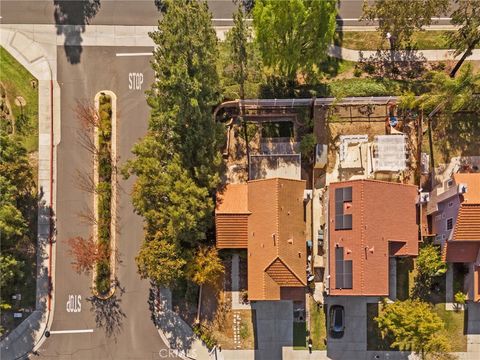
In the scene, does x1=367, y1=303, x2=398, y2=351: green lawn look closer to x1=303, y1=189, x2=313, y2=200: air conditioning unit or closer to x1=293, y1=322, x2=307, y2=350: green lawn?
x1=293, y1=322, x2=307, y2=350: green lawn

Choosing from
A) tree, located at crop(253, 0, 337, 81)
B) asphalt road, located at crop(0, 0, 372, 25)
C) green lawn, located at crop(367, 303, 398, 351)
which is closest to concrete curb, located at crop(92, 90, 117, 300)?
asphalt road, located at crop(0, 0, 372, 25)

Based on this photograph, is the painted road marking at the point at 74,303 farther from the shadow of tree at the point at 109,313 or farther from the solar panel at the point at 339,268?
the solar panel at the point at 339,268

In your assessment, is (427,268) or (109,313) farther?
(109,313)

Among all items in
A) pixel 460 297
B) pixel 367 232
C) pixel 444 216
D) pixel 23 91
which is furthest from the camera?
pixel 23 91

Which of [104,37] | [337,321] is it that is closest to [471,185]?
[337,321]

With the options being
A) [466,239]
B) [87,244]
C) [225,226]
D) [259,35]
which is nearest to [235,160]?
[225,226]

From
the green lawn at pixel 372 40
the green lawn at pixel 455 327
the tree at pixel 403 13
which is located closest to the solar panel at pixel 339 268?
the green lawn at pixel 455 327

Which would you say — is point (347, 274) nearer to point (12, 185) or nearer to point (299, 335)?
point (299, 335)
